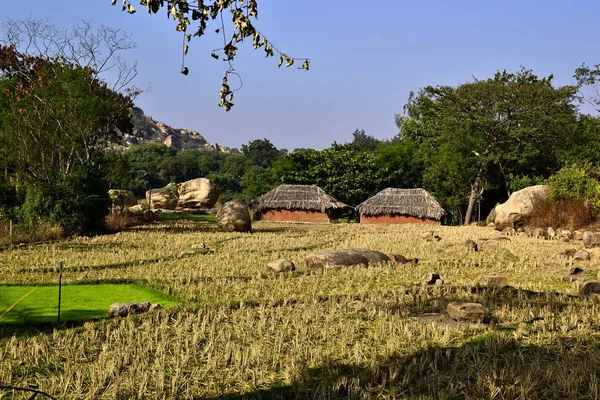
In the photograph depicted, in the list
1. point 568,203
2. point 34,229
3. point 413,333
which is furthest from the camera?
point 568,203

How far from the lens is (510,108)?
31.0 metres

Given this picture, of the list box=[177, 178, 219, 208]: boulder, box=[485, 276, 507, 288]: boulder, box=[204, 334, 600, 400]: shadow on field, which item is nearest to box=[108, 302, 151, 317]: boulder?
box=[204, 334, 600, 400]: shadow on field

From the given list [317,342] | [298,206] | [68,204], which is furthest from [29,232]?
[298,206]

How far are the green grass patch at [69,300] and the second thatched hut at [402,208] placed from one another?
26.7 meters

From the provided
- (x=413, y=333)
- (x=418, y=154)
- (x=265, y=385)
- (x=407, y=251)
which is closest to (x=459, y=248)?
(x=407, y=251)

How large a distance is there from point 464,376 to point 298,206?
3072 cm

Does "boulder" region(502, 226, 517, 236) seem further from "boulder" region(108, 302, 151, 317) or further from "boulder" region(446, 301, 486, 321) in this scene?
"boulder" region(108, 302, 151, 317)

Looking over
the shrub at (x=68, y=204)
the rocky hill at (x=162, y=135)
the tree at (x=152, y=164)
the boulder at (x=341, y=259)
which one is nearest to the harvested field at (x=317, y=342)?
the boulder at (x=341, y=259)

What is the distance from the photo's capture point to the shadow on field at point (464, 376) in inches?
155

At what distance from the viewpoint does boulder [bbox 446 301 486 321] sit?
6.03 meters

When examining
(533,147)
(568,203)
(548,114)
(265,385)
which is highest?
(548,114)

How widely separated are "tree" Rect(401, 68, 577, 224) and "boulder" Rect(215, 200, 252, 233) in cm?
1733

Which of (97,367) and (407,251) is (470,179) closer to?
(407,251)

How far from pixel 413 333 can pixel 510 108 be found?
→ 95.5 feet
